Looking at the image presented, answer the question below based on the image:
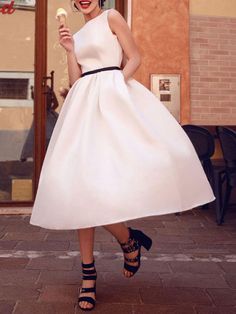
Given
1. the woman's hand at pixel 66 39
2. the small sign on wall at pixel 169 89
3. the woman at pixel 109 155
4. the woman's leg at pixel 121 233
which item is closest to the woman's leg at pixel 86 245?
the woman at pixel 109 155

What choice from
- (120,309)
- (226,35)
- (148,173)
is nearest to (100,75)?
(148,173)

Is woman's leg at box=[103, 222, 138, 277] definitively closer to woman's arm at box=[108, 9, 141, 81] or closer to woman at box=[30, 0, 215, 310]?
woman at box=[30, 0, 215, 310]

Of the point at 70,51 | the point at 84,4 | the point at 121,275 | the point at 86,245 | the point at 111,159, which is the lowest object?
the point at 121,275

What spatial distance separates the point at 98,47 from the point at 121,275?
5.19 feet

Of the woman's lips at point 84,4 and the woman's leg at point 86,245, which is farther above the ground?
the woman's lips at point 84,4

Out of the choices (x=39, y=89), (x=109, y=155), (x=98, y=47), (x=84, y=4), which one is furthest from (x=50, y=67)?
(x=109, y=155)

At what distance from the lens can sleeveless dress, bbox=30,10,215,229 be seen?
2754 millimetres

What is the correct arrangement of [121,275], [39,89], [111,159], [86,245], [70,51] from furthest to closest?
[39,89]
[121,275]
[70,51]
[86,245]
[111,159]

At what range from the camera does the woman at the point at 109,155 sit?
2.76 meters

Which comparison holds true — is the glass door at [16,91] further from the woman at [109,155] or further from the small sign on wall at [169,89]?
the woman at [109,155]

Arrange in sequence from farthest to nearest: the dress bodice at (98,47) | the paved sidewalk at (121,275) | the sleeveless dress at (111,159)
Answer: the dress bodice at (98,47)
the paved sidewalk at (121,275)
the sleeveless dress at (111,159)

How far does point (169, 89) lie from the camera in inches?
260

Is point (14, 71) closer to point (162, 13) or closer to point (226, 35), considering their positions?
point (162, 13)

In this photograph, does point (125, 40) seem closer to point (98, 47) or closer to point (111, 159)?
point (98, 47)
